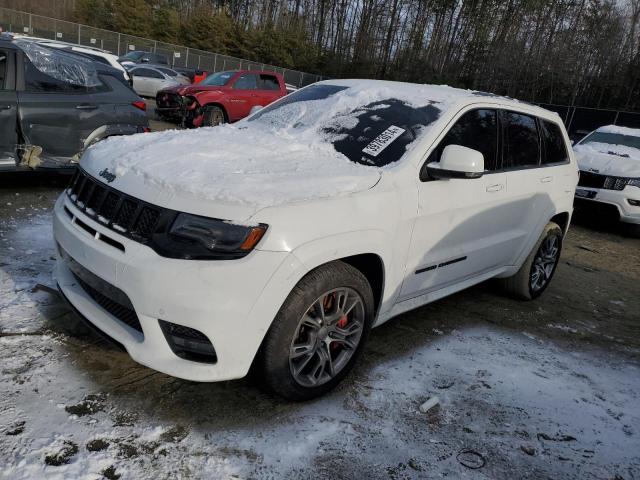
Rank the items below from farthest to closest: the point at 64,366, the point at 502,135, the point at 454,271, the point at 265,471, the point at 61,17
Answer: the point at 61,17 < the point at 502,135 < the point at 454,271 < the point at 64,366 < the point at 265,471

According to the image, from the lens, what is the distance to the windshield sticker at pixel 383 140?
3.29 m

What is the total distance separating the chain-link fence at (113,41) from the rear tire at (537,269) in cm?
3534

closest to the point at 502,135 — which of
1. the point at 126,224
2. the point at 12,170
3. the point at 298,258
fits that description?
the point at 298,258

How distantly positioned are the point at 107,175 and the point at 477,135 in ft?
8.02

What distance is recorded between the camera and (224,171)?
8.95 ft

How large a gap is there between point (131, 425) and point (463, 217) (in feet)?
7.67

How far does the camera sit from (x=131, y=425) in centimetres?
249

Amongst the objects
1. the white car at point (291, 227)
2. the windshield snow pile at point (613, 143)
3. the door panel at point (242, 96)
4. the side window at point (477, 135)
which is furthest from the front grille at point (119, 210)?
the door panel at point (242, 96)

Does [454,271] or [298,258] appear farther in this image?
[454,271]

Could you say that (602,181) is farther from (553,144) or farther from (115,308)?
(115,308)

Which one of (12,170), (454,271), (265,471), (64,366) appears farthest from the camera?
(12,170)

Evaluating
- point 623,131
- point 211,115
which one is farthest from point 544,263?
point 211,115

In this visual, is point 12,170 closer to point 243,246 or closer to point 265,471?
point 243,246

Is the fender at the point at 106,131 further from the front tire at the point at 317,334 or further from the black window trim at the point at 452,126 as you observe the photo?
the front tire at the point at 317,334
